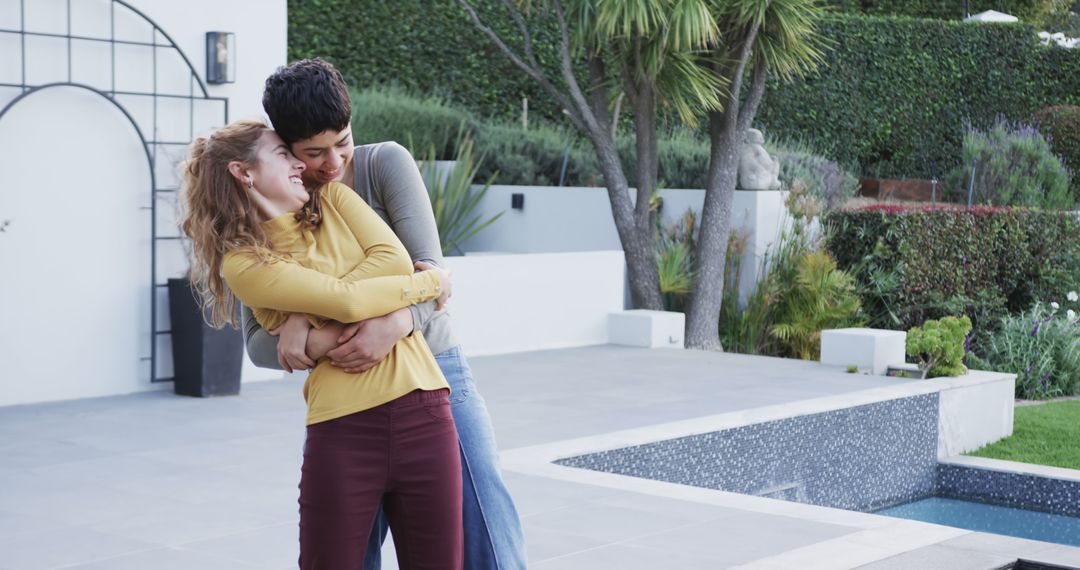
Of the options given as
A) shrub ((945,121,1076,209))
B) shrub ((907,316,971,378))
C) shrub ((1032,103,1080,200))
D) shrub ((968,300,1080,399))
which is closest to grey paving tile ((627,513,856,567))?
shrub ((907,316,971,378))

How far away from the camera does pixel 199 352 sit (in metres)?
7.43

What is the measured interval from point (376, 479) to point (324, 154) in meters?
0.57

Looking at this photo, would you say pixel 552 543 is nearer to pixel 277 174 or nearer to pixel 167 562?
pixel 167 562

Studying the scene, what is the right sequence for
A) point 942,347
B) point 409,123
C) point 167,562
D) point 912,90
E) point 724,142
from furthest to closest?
1. point 912,90
2. point 409,123
3. point 724,142
4. point 942,347
5. point 167,562

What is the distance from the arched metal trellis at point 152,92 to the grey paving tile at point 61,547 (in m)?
3.28

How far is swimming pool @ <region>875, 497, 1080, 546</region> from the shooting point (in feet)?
22.8

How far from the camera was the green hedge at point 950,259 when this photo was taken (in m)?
10.9

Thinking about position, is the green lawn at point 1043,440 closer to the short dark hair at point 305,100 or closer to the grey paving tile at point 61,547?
the grey paving tile at point 61,547

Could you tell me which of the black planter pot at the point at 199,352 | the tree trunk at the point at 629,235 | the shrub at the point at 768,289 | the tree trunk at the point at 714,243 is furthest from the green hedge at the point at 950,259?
the black planter pot at the point at 199,352

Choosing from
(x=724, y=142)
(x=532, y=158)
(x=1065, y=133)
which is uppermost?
(x=1065, y=133)

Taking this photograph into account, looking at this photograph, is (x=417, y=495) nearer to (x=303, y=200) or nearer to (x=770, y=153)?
(x=303, y=200)

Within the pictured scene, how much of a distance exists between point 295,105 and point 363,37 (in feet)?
44.2

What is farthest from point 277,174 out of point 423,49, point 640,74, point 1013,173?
point 423,49

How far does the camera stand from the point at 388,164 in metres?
2.49
